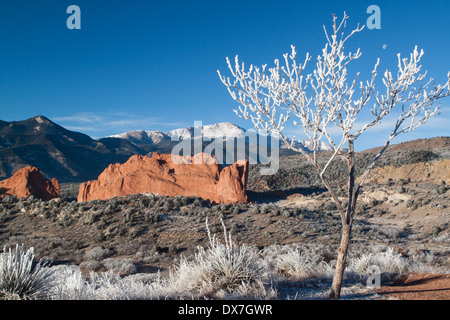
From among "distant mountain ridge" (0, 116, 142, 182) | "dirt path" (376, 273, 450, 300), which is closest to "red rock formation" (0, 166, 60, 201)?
"dirt path" (376, 273, 450, 300)

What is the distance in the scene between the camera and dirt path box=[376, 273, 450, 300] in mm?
4438

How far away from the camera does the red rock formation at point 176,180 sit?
2606 cm

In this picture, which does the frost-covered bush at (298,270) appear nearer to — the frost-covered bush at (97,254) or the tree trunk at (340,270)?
the tree trunk at (340,270)

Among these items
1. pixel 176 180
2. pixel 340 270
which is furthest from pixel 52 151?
pixel 340 270

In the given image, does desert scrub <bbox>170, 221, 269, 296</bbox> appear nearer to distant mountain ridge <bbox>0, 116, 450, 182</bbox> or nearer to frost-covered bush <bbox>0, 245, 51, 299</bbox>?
frost-covered bush <bbox>0, 245, 51, 299</bbox>

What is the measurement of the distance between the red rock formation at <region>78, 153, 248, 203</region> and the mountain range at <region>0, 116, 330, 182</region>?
30528mm

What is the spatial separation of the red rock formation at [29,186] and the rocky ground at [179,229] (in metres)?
4.89

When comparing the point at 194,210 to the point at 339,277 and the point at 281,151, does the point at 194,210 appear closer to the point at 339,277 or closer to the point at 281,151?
the point at 339,277

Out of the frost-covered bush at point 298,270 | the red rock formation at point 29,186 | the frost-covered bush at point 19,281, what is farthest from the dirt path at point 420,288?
the red rock formation at point 29,186

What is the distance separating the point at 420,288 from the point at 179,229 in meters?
13.0

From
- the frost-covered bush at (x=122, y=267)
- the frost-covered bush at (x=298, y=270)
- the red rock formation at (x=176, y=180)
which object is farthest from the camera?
the red rock formation at (x=176, y=180)

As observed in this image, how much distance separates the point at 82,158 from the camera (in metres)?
87.6
